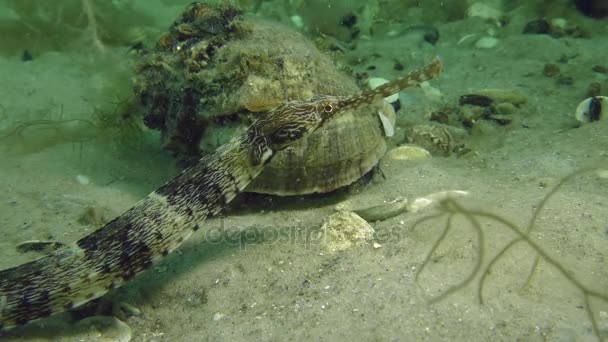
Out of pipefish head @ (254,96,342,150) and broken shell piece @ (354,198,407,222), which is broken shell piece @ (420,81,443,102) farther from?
pipefish head @ (254,96,342,150)

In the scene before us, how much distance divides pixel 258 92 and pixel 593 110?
15.3 feet

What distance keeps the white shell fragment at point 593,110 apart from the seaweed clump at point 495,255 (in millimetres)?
2075

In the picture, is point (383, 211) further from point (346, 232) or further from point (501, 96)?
point (501, 96)

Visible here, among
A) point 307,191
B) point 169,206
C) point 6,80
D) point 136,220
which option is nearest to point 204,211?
point 169,206

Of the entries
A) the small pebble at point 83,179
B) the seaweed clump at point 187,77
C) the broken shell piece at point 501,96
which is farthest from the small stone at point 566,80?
the small pebble at point 83,179

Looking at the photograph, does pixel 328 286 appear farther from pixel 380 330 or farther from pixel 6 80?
pixel 6 80

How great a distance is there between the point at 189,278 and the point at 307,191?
1.52m

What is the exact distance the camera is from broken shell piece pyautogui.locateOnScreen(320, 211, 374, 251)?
3854 mm

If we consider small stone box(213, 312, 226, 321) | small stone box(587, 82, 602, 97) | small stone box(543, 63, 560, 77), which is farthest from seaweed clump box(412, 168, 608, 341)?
small stone box(543, 63, 560, 77)

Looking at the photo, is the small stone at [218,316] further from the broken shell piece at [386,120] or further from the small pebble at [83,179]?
the small pebble at [83,179]

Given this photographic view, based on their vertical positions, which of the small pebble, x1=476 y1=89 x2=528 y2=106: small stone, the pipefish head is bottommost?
x1=476 y1=89 x2=528 y2=106: small stone

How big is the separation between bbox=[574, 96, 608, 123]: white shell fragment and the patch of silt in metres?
3.07

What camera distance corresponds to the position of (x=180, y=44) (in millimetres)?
5129

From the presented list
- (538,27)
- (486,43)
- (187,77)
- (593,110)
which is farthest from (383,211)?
(538,27)
